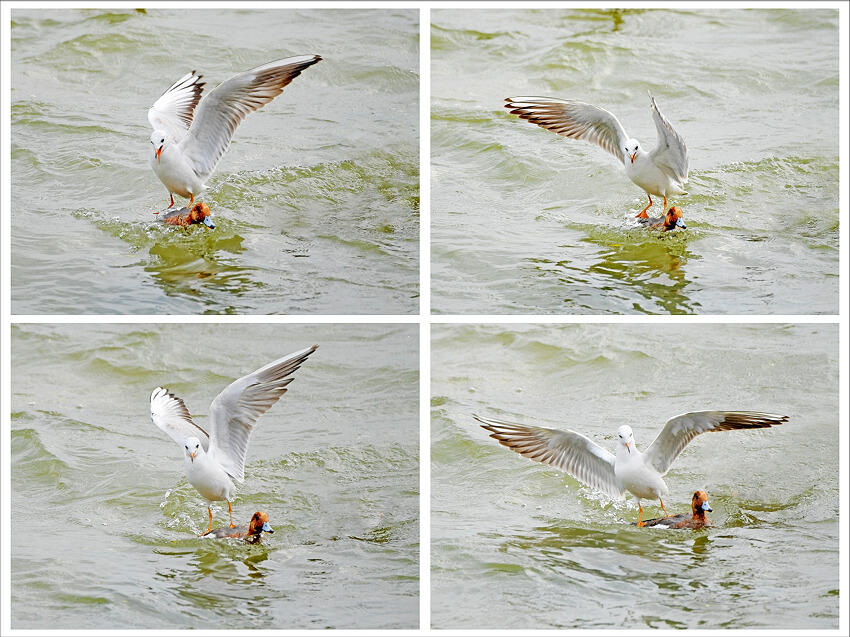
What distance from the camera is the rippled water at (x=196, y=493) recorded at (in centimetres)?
450

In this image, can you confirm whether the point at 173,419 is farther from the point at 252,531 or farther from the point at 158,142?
the point at 158,142

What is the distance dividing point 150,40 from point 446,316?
4.63 metres

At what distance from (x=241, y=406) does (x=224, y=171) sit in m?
2.02

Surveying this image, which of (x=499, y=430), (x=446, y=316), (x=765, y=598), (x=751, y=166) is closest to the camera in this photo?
(x=765, y=598)

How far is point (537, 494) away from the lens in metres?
5.66

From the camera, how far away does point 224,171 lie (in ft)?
21.5

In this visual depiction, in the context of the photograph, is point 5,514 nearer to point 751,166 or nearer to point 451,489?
point 451,489

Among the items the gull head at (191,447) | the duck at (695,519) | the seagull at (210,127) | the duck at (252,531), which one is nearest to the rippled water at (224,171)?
the seagull at (210,127)

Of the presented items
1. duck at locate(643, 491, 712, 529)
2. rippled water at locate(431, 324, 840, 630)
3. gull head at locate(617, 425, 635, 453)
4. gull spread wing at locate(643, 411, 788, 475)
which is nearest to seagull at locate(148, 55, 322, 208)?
rippled water at locate(431, 324, 840, 630)

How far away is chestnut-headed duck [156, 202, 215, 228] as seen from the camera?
5794mm

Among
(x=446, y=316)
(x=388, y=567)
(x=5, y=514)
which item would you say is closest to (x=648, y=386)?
(x=446, y=316)

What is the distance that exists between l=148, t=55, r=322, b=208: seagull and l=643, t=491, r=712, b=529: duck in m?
2.82

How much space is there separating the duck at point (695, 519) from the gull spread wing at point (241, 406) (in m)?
1.93

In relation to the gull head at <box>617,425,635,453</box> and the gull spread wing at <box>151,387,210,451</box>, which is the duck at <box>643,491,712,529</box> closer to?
the gull head at <box>617,425,635,453</box>
